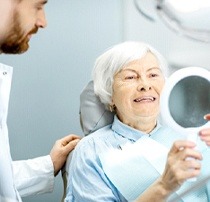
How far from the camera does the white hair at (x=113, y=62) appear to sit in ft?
4.55

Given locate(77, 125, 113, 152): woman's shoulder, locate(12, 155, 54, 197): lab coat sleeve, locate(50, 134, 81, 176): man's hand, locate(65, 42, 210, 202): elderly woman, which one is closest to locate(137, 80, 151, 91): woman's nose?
locate(65, 42, 210, 202): elderly woman

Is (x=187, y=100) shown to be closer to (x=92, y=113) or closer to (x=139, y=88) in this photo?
(x=139, y=88)

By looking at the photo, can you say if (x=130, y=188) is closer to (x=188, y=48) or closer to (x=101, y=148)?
(x=101, y=148)

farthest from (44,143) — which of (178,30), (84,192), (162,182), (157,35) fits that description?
(178,30)

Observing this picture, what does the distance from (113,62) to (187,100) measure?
15.9 inches

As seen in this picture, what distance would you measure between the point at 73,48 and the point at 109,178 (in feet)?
2.02

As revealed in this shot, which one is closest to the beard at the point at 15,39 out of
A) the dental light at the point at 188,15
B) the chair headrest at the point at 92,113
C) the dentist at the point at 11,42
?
the dentist at the point at 11,42

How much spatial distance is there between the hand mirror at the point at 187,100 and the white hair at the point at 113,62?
0.37m

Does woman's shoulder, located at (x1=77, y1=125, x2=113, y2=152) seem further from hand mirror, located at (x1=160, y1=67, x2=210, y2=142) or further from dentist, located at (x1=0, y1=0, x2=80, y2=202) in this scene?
hand mirror, located at (x1=160, y1=67, x2=210, y2=142)

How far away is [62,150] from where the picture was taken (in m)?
1.50

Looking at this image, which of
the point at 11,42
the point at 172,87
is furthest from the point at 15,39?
the point at 172,87

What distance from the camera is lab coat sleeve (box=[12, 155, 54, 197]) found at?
1.49m

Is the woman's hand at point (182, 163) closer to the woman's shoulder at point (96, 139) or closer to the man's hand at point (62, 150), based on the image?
the woman's shoulder at point (96, 139)

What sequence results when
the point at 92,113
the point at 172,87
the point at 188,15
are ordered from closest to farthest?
the point at 188,15, the point at 172,87, the point at 92,113
